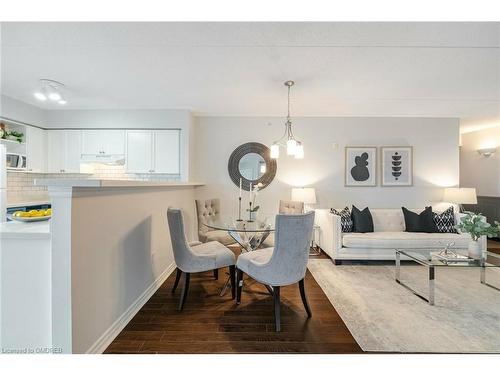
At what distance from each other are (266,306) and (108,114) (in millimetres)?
3992

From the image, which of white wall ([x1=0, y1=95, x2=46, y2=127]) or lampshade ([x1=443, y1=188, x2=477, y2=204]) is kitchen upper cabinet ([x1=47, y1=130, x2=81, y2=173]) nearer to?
white wall ([x1=0, y1=95, x2=46, y2=127])

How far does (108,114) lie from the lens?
3.89 m

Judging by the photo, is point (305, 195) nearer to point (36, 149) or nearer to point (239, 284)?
point (239, 284)

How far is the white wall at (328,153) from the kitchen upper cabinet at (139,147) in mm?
838

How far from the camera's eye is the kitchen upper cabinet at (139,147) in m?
3.88

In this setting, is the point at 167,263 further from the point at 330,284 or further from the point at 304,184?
the point at 304,184

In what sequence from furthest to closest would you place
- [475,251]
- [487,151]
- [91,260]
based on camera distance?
[487,151] < [475,251] < [91,260]

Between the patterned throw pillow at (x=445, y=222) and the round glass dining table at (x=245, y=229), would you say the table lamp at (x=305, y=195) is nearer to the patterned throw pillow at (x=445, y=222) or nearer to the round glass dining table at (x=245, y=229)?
the round glass dining table at (x=245, y=229)

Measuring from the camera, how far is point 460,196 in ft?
12.5

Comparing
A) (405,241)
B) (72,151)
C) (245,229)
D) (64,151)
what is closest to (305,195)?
(405,241)

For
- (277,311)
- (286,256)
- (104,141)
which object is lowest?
(277,311)

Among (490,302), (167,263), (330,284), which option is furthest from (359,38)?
(167,263)

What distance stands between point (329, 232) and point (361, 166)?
5.44 feet

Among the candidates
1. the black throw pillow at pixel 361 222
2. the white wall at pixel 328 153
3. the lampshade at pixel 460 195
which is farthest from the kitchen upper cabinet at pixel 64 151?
the lampshade at pixel 460 195
